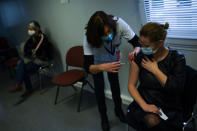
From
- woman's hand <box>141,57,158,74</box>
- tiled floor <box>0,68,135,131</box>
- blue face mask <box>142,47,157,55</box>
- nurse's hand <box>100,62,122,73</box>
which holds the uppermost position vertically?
blue face mask <box>142,47,157,55</box>

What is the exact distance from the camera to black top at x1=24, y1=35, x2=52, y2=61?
3.05 m

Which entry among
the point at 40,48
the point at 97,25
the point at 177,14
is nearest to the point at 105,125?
the point at 97,25

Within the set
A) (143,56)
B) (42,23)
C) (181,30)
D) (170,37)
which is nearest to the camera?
(143,56)

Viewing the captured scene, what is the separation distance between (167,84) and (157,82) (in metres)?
0.10

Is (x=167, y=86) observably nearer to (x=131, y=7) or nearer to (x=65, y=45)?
(x=131, y=7)

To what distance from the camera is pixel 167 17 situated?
1646 mm

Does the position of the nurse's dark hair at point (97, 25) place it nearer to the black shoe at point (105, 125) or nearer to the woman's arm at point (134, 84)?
the woman's arm at point (134, 84)

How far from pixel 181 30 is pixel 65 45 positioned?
2014mm

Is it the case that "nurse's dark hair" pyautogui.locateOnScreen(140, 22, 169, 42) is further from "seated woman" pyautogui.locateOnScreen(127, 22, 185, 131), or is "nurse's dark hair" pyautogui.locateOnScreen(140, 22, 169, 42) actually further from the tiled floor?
the tiled floor

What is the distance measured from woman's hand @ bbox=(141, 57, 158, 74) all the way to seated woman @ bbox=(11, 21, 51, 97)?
7.10 ft

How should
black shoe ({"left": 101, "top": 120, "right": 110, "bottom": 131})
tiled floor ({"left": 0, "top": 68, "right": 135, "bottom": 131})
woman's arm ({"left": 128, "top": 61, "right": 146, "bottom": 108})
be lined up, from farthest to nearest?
tiled floor ({"left": 0, "top": 68, "right": 135, "bottom": 131}), black shoe ({"left": 101, "top": 120, "right": 110, "bottom": 131}), woman's arm ({"left": 128, "top": 61, "right": 146, "bottom": 108})

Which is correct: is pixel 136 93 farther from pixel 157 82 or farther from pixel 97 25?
pixel 97 25

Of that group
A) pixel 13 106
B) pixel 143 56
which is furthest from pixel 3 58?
pixel 143 56

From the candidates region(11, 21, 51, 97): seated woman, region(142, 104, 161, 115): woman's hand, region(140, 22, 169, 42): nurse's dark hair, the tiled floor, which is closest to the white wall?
region(11, 21, 51, 97): seated woman
